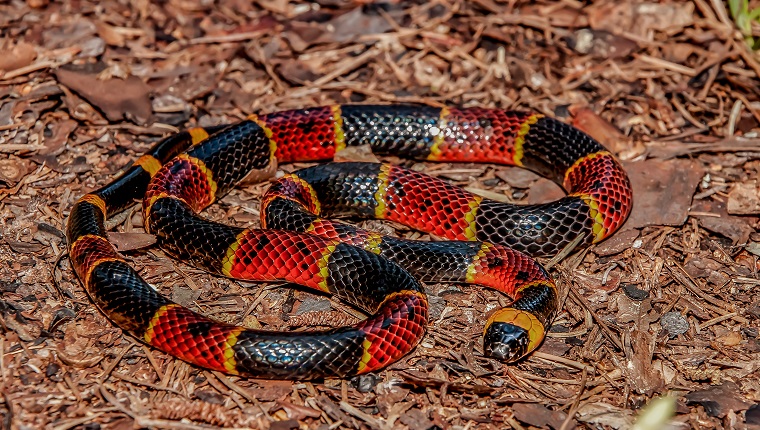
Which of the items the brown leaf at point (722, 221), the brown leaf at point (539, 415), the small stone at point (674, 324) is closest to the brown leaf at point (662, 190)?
the brown leaf at point (722, 221)

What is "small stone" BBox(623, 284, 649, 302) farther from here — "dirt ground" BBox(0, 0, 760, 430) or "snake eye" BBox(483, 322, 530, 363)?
"snake eye" BBox(483, 322, 530, 363)

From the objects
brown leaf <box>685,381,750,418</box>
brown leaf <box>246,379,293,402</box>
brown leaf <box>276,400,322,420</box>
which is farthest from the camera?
brown leaf <box>685,381,750,418</box>

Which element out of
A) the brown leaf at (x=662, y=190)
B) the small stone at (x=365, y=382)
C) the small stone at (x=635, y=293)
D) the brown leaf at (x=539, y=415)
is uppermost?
the small stone at (x=365, y=382)

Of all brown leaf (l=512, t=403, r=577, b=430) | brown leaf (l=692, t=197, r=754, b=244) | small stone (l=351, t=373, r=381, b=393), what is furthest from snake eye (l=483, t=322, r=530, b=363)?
brown leaf (l=692, t=197, r=754, b=244)

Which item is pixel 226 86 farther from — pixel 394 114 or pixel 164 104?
pixel 394 114

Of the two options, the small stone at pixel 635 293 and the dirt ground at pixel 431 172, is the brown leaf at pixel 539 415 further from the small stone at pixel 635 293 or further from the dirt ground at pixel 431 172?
→ the small stone at pixel 635 293

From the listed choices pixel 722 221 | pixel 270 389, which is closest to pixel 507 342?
pixel 270 389
